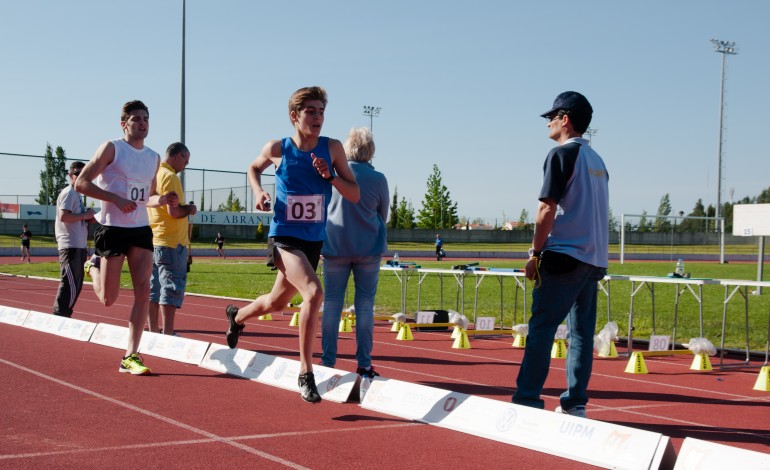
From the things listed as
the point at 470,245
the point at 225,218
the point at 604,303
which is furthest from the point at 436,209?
the point at 604,303

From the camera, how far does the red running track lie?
4.50 meters

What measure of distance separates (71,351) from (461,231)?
248ft

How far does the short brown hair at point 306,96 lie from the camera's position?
618cm

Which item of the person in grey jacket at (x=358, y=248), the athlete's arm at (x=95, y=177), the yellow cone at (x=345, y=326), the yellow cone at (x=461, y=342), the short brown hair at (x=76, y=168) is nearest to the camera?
the athlete's arm at (x=95, y=177)

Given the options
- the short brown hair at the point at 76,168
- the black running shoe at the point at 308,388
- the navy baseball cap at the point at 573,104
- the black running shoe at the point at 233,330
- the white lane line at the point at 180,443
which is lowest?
the white lane line at the point at 180,443

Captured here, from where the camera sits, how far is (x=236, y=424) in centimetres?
525

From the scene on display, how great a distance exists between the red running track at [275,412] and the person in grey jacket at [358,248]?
759mm

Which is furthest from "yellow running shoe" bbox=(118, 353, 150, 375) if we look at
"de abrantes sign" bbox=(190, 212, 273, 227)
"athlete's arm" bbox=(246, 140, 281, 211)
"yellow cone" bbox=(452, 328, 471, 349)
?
"de abrantes sign" bbox=(190, 212, 273, 227)

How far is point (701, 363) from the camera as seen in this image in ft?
29.6

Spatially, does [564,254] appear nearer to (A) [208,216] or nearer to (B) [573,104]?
(B) [573,104]

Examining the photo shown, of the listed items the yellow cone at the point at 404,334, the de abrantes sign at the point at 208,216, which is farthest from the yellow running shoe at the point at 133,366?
the de abrantes sign at the point at 208,216

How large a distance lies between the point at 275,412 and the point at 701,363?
5.28m

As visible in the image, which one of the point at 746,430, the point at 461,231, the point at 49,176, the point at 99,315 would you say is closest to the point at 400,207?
the point at 461,231

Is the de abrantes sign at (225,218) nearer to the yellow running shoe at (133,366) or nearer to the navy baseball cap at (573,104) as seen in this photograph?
the yellow running shoe at (133,366)
